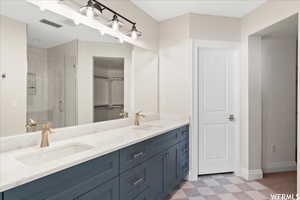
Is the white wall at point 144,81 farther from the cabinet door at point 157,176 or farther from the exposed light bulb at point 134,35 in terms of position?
the cabinet door at point 157,176

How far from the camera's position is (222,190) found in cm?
245

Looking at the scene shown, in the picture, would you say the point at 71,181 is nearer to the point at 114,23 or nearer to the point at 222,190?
the point at 114,23

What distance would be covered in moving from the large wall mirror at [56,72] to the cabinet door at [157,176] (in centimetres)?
73

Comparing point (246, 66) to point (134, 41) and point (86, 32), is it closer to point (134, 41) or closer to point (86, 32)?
point (134, 41)

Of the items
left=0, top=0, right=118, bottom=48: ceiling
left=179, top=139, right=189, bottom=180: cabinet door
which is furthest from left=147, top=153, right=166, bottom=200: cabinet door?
left=0, top=0, right=118, bottom=48: ceiling

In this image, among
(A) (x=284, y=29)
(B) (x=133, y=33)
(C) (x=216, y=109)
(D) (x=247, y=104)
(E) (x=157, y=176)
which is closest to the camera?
(E) (x=157, y=176)

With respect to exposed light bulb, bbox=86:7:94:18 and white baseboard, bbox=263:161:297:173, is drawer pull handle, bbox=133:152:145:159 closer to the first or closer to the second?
→ exposed light bulb, bbox=86:7:94:18

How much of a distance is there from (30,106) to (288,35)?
3480mm

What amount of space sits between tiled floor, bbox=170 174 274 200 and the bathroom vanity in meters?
0.19

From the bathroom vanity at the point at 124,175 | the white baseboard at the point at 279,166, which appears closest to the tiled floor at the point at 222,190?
the bathroom vanity at the point at 124,175

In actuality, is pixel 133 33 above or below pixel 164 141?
above

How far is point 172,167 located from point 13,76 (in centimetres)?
184

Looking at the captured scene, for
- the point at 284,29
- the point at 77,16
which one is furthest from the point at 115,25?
the point at 284,29

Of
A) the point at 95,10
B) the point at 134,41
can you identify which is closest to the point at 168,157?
the point at 134,41
